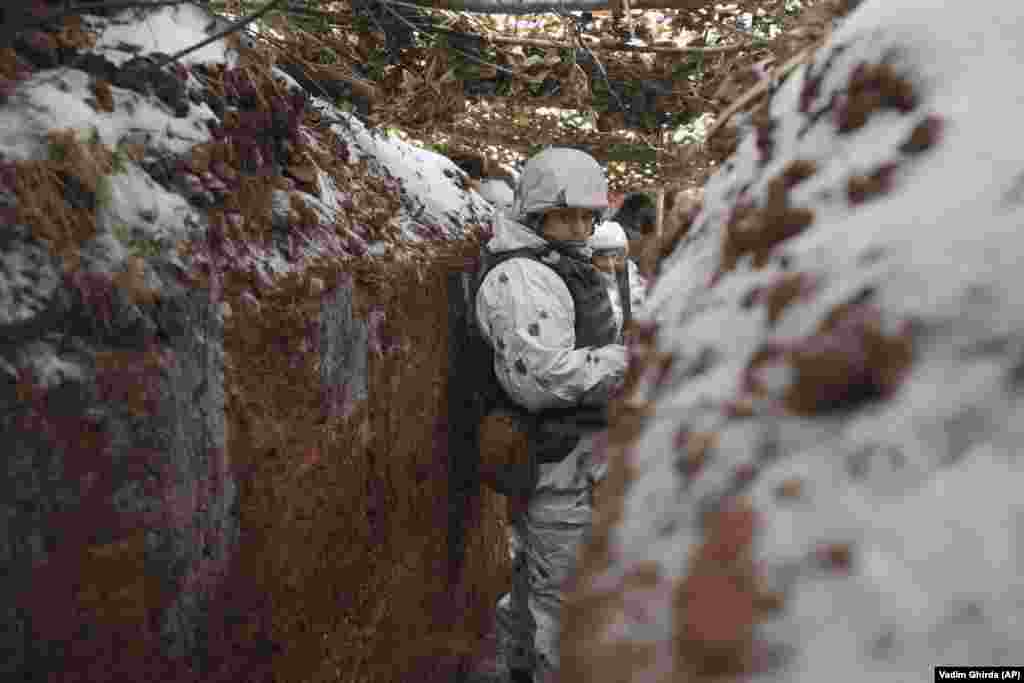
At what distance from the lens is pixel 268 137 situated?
2.41 meters

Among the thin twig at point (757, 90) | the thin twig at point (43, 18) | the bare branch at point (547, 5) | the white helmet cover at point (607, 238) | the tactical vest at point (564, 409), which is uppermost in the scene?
the bare branch at point (547, 5)

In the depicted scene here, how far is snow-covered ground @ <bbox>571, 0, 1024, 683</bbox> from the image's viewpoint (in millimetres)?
592

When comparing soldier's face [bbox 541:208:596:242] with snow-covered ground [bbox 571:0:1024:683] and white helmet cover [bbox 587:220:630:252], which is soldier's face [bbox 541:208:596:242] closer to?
white helmet cover [bbox 587:220:630:252]

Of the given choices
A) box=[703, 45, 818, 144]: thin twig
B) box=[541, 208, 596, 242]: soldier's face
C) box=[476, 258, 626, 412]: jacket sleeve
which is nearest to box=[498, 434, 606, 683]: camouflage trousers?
box=[476, 258, 626, 412]: jacket sleeve

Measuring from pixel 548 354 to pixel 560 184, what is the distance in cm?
82

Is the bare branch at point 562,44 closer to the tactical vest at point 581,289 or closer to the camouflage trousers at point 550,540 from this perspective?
the tactical vest at point 581,289

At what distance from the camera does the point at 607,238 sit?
4098 mm

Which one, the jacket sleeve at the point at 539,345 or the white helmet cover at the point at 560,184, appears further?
the white helmet cover at the point at 560,184

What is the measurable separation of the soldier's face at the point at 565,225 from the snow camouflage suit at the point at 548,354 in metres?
0.07

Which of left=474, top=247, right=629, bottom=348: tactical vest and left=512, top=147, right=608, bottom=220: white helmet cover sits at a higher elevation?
left=512, top=147, right=608, bottom=220: white helmet cover

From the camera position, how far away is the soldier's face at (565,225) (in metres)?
3.37

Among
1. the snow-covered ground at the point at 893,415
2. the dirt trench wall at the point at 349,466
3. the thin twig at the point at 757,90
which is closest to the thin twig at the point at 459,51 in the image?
the dirt trench wall at the point at 349,466

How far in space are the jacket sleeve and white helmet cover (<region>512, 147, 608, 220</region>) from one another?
0.32m

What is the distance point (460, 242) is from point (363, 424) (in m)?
1.33
